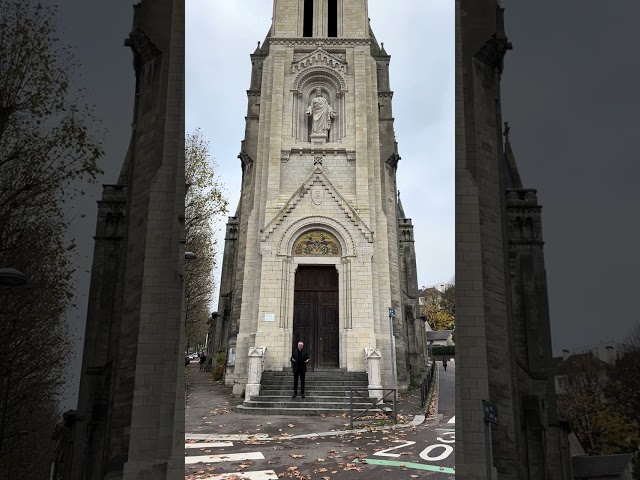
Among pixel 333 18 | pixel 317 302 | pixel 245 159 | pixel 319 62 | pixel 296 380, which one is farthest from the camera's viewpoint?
pixel 333 18

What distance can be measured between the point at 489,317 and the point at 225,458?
650 centimetres

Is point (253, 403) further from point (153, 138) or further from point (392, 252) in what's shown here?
point (153, 138)

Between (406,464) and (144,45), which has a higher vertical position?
(144,45)

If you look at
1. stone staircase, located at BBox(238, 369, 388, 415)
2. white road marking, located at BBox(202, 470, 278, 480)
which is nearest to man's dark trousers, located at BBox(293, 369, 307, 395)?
stone staircase, located at BBox(238, 369, 388, 415)

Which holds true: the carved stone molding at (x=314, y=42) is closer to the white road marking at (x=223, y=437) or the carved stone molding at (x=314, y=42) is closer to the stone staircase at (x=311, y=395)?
the stone staircase at (x=311, y=395)

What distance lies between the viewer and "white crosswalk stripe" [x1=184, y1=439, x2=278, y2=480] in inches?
388

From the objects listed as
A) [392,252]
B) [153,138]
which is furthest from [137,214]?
[392,252]

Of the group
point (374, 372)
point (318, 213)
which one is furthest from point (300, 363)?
point (318, 213)

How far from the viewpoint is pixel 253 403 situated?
18.9 meters

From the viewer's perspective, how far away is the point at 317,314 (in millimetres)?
23469

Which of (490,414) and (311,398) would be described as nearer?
(490,414)

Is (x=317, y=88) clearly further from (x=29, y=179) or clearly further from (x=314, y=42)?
(x=29, y=179)

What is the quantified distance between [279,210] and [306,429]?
10.9 meters

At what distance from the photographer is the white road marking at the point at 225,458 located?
11242mm
